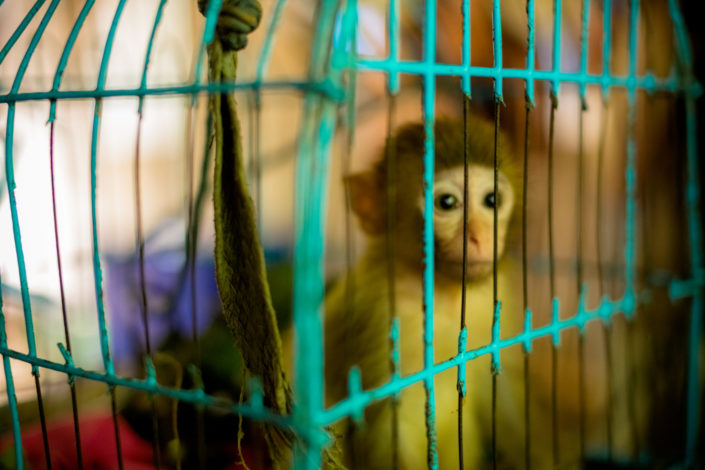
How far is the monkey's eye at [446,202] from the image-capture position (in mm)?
906

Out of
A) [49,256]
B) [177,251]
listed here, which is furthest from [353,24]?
[49,256]

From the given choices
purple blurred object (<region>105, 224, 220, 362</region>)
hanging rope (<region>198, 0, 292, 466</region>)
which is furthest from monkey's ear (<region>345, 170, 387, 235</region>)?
purple blurred object (<region>105, 224, 220, 362</region>)

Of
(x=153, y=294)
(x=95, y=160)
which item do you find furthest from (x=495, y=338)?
(x=153, y=294)

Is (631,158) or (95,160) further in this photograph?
(631,158)

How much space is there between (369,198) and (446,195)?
17cm

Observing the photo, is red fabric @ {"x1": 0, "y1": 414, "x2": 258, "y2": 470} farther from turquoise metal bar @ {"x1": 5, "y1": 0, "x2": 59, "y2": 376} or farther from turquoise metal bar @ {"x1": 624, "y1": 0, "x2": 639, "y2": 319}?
turquoise metal bar @ {"x1": 624, "y1": 0, "x2": 639, "y2": 319}

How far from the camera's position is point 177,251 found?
5.80 ft

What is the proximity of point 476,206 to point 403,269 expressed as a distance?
0.17 metres

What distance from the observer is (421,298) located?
0.99 m

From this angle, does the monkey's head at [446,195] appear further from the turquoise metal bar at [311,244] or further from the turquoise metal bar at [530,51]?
the turquoise metal bar at [311,244]

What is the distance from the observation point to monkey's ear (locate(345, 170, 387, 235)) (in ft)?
3.38

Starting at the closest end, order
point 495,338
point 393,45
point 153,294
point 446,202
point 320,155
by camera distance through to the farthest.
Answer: point 320,155 → point 393,45 → point 495,338 → point 446,202 → point 153,294

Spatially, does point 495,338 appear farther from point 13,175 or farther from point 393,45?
point 13,175

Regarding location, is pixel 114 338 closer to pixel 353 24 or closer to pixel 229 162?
pixel 229 162
